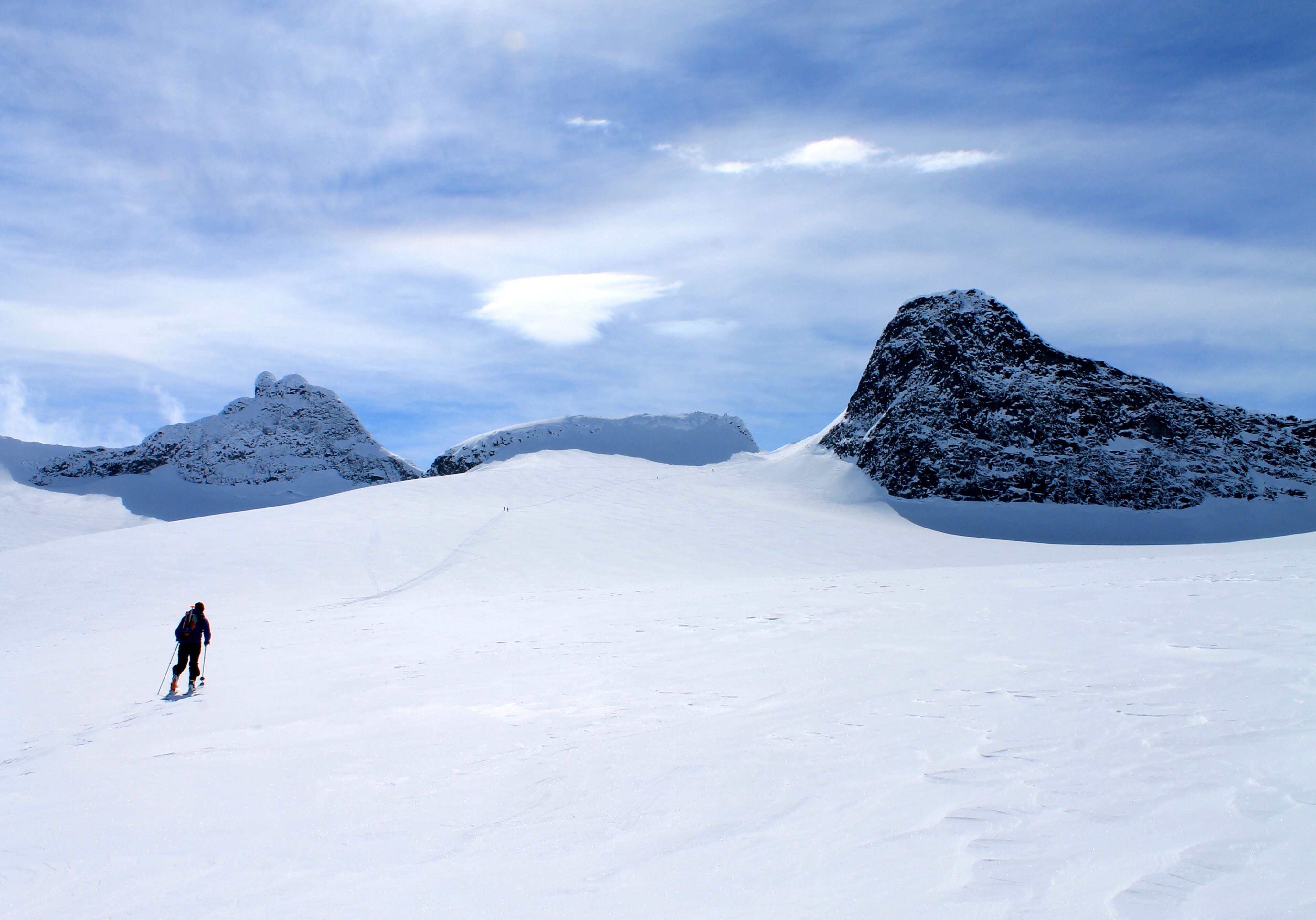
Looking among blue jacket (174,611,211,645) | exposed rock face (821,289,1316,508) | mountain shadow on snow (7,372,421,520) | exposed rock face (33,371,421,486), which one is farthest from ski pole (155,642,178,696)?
exposed rock face (33,371,421,486)

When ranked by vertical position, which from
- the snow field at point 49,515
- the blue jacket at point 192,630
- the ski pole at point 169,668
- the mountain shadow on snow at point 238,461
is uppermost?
the mountain shadow on snow at point 238,461

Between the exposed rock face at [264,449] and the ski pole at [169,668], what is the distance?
91733mm

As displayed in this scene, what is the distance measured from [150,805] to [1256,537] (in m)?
54.4

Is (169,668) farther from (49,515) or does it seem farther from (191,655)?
(49,515)

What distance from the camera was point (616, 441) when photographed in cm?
6525

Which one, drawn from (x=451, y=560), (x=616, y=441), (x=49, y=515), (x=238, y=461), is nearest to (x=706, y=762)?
(x=451, y=560)

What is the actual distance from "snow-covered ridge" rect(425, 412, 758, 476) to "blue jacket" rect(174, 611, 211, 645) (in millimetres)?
50281

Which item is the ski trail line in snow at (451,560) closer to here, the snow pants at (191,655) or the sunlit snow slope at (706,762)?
the sunlit snow slope at (706,762)

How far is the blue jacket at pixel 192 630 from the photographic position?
989cm

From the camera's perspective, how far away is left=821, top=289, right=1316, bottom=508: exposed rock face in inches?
1913

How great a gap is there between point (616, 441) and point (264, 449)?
72.2 metres

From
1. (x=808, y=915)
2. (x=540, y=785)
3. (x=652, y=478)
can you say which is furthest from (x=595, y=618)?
(x=652, y=478)

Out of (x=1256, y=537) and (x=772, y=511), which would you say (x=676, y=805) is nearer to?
(x=772, y=511)

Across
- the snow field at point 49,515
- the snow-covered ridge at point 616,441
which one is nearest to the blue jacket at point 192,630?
the snow-covered ridge at point 616,441
